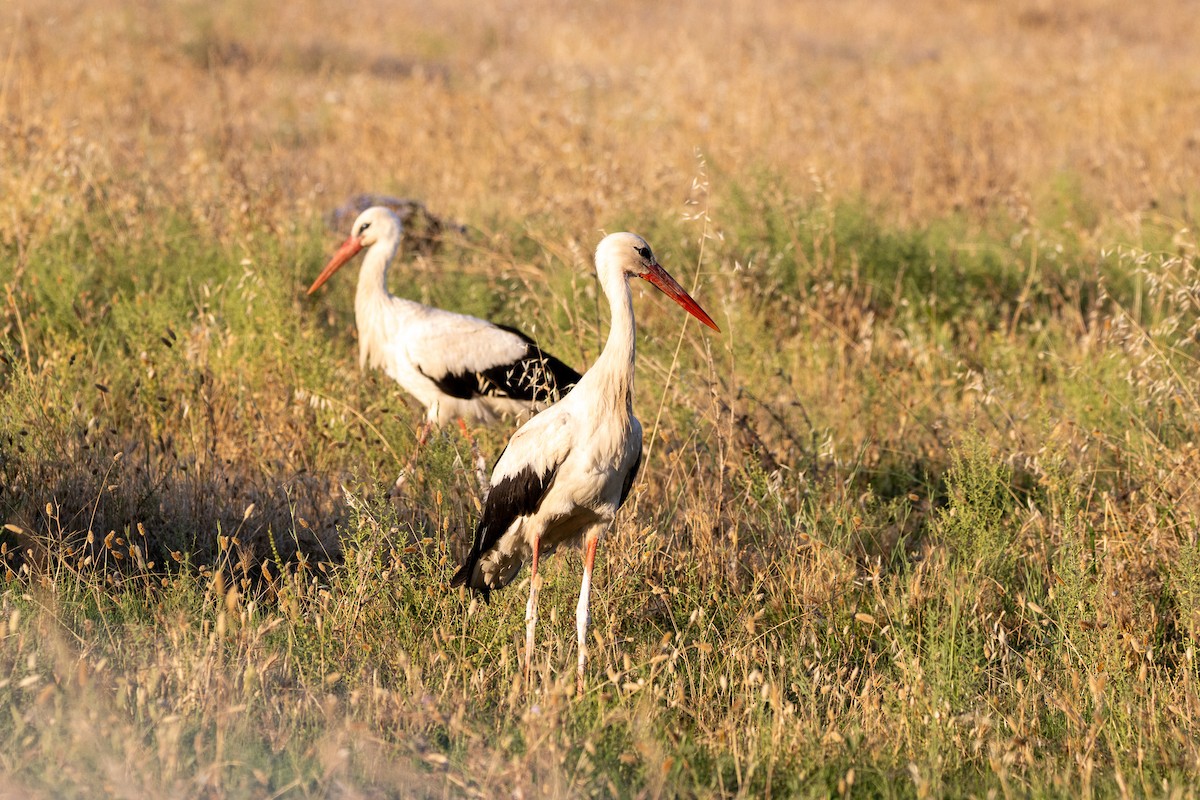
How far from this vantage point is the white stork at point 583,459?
12.3 ft

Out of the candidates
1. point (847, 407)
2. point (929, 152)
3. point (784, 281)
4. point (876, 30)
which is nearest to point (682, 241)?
point (784, 281)

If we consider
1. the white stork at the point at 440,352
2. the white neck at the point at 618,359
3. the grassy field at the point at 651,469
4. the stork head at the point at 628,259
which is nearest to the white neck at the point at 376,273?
the white stork at the point at 440,352

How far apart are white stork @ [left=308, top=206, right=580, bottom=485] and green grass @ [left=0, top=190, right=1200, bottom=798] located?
0.56 feet

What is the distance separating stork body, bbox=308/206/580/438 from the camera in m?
5.73

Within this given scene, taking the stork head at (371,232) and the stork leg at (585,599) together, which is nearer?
the stork leg at (585,599)

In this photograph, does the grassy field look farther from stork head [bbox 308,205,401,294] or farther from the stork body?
stork head [bbox 308,205,401,294]

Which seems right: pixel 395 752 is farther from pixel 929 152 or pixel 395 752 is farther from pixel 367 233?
pixel 929 152

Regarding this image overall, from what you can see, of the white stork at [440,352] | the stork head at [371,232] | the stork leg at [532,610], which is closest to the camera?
the stork leg at [532,610]

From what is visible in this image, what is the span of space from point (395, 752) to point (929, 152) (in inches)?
279

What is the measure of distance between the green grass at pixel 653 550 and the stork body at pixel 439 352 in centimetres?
17

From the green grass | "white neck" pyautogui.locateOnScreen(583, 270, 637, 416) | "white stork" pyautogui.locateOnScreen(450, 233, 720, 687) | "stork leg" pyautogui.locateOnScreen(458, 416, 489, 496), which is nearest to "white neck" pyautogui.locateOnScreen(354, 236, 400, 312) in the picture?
the green grass

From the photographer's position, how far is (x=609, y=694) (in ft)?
11.2

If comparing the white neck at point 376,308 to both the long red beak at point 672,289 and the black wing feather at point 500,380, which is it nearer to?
the black wing feather at point 500,380

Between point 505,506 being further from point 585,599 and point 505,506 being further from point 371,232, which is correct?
point 371,232
